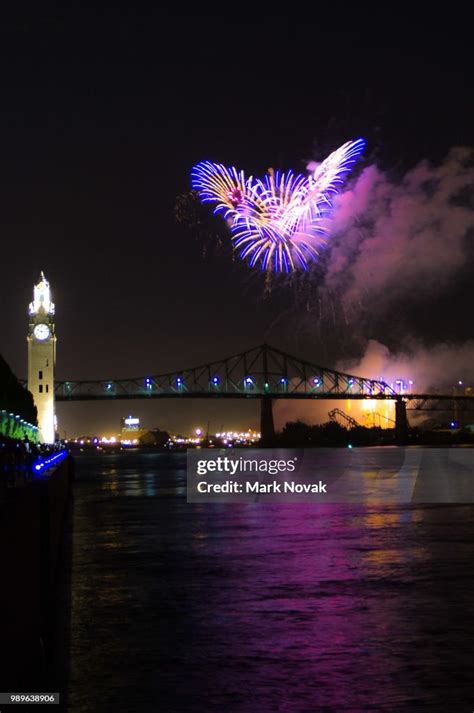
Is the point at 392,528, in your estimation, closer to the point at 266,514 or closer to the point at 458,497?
the point at 266,514

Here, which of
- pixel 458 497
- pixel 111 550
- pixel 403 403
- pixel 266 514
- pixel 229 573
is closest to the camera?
pixel 229 573

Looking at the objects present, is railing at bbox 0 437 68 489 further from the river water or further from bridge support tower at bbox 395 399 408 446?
bridge support tower at bbox 395 399 408 446

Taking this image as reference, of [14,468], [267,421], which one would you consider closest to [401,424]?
[267,421]

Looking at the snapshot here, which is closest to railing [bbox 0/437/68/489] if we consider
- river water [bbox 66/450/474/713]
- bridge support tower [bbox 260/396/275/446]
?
river water [bbox 66/450/474/713]

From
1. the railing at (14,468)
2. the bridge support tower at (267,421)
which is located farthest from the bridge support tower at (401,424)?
the railing at (14,468)

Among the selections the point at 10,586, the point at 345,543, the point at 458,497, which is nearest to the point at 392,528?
the point at 345,543

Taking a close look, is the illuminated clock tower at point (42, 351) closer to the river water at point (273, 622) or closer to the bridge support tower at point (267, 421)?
the bridge support tower at point (267, 421)

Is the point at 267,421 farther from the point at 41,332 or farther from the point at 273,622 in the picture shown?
the point at 273,622
